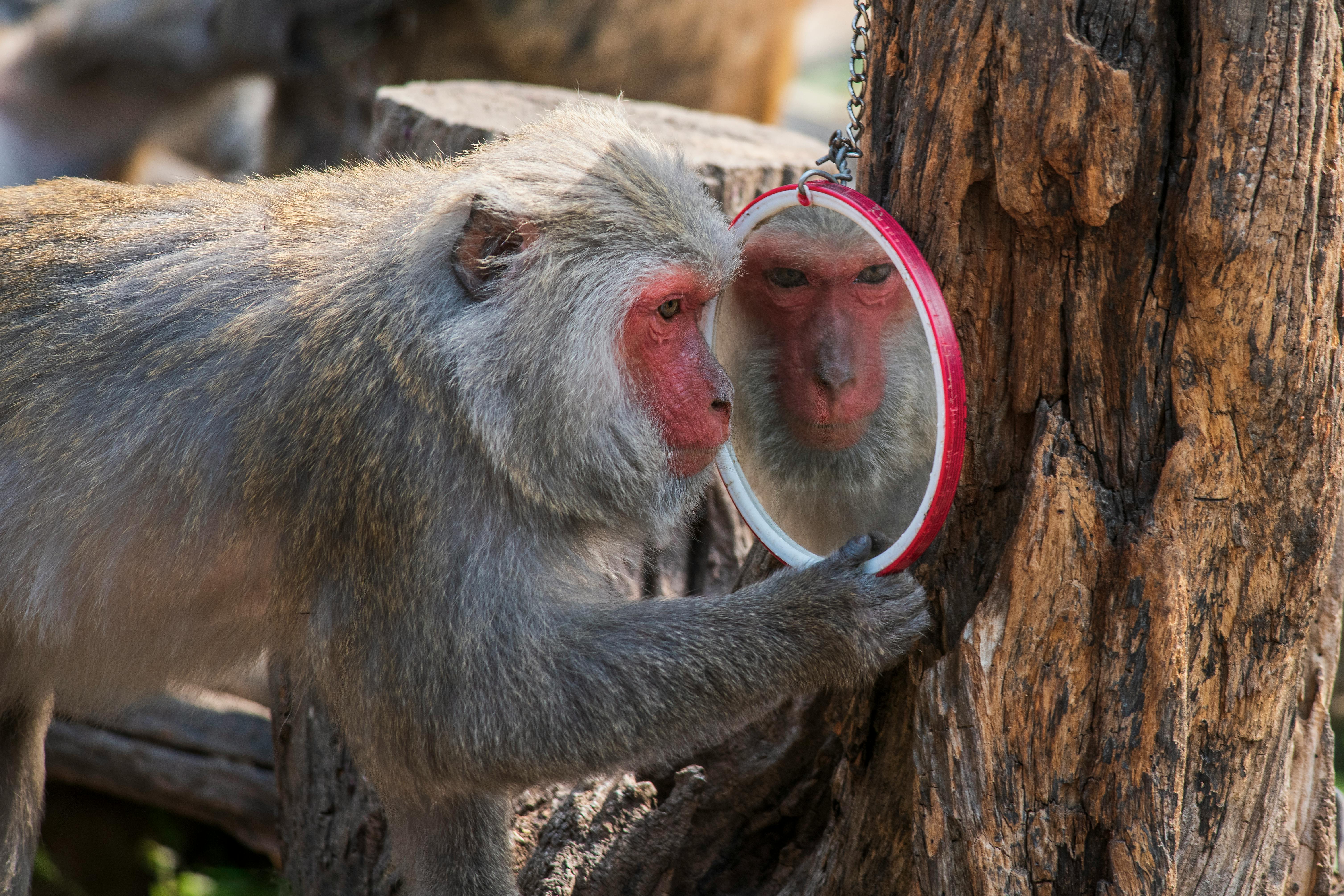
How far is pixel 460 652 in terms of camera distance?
2.29 meters

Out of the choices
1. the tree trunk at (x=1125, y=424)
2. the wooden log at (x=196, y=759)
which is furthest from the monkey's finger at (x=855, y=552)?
the wooden log at (x=196, y=759)

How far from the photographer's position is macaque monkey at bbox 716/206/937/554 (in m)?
2.40

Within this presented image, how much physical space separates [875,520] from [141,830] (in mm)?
4377

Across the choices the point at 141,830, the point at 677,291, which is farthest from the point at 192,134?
the point at 677,291

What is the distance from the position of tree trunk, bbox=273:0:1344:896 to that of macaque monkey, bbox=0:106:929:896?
29 centimetres

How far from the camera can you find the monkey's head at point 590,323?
2.34 m

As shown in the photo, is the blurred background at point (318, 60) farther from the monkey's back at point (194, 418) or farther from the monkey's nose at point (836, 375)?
the monkey's nose at point (836, 375)

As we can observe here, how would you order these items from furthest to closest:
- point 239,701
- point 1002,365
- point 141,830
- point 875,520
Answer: point 141,830 < point 239,701 < point 875,520 < point 1002,365

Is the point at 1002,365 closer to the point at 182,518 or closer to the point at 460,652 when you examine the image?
the point at 460,652

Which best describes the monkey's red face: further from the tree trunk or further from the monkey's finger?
the tree trunk

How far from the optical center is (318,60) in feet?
24.9

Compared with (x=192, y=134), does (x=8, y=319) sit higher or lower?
lower

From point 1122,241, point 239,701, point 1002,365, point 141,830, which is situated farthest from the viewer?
point 141,830

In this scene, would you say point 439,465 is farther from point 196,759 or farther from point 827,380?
point 196,759
